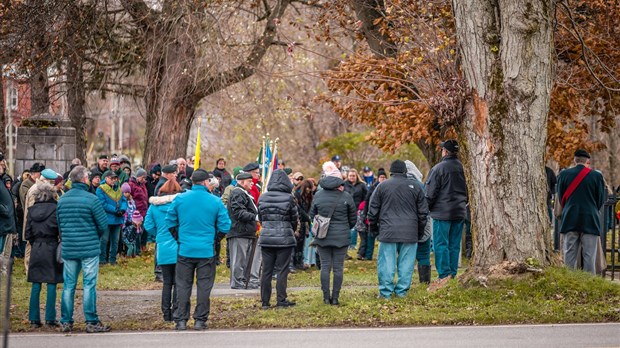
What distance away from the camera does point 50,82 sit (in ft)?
94.5

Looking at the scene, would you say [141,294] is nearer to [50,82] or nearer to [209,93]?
[209,93]

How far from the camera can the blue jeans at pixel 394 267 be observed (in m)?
14.0

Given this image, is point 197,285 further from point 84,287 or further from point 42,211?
point 42,211

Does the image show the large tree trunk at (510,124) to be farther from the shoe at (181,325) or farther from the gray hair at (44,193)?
the gray hair at (44,193)

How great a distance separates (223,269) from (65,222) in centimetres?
717

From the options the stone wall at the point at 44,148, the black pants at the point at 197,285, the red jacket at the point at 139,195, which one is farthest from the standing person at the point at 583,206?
the stone wall at the point at 44,148

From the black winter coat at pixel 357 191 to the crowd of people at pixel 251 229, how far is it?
9.84ft

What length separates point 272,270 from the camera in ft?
45.5

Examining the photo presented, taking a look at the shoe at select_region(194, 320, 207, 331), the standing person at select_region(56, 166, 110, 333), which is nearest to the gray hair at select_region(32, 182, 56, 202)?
the standing person at select_region(56, 166, 110, 333)

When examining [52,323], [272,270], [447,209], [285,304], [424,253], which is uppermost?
[447,209]

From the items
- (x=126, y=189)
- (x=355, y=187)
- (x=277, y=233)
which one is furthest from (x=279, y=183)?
(x=355, y=187)

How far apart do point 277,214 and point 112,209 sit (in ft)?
20.3

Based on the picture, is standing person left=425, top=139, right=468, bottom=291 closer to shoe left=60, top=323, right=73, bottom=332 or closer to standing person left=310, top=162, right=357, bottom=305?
standing person left=310, top=162, right=357, bottom=305

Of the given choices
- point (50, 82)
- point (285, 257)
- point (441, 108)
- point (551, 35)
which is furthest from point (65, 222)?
point (50, 82)
